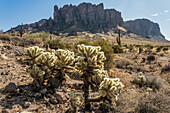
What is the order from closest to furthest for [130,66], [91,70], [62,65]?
[91,70] < [62,65] < [130,66]

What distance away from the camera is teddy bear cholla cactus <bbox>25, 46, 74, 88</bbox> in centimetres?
455

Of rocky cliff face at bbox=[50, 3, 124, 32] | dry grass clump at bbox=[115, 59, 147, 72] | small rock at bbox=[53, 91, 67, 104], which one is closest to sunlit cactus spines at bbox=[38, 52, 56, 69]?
small rock at bbox=[53, 91, 67, 104]

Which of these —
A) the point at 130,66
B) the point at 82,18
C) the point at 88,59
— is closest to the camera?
the point at 88,59

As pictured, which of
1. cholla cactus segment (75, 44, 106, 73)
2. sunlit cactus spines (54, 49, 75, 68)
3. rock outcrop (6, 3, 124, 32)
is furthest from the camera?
rock outcrop (6, 3, 124, 32)

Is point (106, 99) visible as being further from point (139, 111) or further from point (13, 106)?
point (13, 106)

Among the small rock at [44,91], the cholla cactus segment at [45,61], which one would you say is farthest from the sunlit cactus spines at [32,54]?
the small rock at [44,91]

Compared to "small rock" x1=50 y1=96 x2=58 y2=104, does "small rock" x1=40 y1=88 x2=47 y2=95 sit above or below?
above

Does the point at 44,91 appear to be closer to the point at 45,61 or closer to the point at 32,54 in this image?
the point at 45,61

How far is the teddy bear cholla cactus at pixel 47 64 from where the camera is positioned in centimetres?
455

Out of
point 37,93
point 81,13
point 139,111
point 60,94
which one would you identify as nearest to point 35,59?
point 37,93

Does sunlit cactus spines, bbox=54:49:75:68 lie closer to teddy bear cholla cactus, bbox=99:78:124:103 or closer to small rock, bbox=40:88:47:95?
small rock, bbox=40:88:47:95

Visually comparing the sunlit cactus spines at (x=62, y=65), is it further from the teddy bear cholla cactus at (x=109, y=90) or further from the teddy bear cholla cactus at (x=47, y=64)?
the teddy bear cholla cactus at (x=109, y=90)

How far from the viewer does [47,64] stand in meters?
4.82

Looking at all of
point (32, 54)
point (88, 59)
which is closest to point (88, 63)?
point (88, 59)
